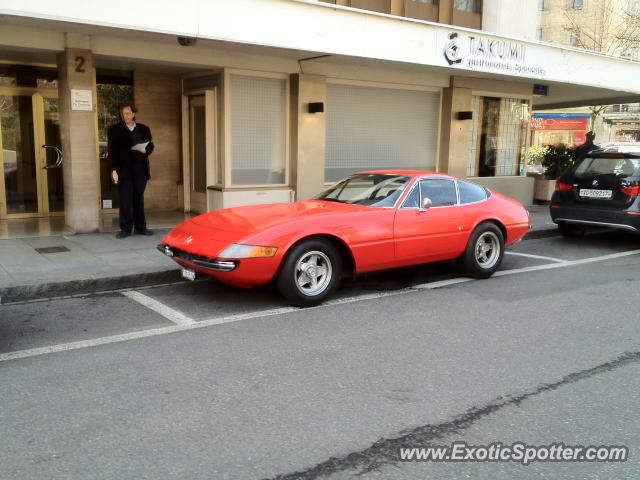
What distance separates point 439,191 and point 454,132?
269 inches

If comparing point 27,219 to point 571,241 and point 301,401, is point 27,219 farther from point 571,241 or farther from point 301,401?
point 571,241

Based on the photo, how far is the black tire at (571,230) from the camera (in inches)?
444

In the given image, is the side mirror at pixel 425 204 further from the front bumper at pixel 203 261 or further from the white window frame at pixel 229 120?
the white window frame at pixel 229 120

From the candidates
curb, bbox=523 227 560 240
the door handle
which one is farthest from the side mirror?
the door handle

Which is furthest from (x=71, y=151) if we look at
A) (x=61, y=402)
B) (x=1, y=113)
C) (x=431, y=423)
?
(x=431, y=423)

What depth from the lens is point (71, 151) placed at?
30.9ft

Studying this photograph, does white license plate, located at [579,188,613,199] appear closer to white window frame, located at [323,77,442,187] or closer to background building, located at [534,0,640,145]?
white window frame, located at [323,77,442,187]

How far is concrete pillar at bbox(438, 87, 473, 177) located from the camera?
45.2 feet

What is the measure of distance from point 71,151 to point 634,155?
29.6 ft

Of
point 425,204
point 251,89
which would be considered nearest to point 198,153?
point 251,89

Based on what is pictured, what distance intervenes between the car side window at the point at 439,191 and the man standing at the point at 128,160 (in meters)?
4.67

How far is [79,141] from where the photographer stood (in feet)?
31.0
